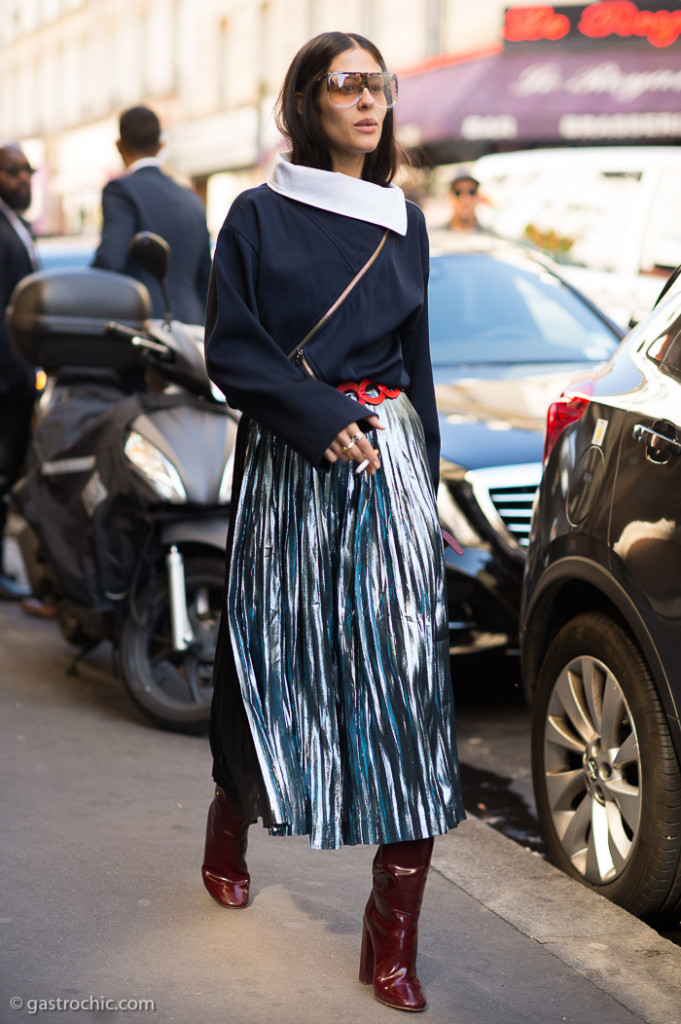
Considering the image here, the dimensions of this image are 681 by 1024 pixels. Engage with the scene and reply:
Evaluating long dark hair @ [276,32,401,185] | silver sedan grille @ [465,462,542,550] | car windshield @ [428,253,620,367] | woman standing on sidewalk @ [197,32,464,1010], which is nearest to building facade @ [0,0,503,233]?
car windshield @ [428,253,620,367]

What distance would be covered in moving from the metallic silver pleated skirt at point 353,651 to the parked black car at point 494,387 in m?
2.16

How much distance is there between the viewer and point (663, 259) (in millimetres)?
9359

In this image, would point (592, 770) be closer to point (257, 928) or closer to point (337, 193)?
point (257, 928)

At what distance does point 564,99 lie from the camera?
781 inches

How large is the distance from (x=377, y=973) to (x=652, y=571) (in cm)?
106

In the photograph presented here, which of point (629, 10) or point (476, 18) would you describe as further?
point (476, 18)

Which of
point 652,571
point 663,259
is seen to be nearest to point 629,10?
point 663,259

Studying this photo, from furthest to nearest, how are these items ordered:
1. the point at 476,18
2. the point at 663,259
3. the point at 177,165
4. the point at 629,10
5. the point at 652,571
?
the point at 177,165
the point at 476,18
the point at 629,10
the point at 663,259
the point at 652,571

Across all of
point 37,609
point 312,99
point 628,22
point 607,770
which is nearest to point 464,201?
point 37,609

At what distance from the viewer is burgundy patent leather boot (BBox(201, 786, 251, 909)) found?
11.5 ft

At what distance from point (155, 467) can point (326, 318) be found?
216 centimetres

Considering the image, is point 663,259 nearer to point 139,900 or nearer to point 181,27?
point 139,900

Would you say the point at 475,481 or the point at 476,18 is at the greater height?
the point at 476,18

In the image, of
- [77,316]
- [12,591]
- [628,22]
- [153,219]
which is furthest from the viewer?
[628,22]
